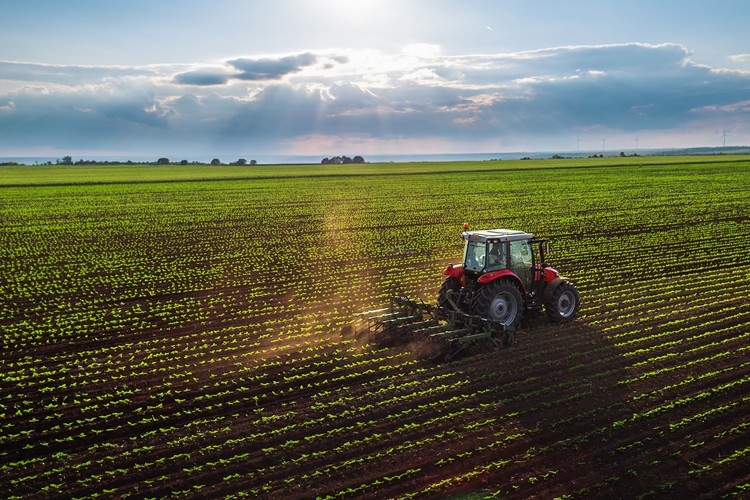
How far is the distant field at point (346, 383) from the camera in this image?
8898 mm

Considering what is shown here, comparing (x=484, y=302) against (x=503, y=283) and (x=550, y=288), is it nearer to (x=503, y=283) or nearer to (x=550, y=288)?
(x=503, y=283)

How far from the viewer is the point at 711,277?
65.8 ft

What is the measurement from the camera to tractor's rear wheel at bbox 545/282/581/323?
1480 centimetres

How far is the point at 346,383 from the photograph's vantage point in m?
12.0

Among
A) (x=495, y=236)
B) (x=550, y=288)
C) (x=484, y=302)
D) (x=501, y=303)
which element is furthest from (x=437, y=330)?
(x=550, y=288)

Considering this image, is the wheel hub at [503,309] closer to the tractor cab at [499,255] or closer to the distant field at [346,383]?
the tractor cab at [499,255]

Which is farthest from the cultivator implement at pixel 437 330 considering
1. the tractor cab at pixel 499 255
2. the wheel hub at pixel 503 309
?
the tractor cab at pixel 499 255

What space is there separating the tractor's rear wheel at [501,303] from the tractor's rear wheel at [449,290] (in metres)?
0.78

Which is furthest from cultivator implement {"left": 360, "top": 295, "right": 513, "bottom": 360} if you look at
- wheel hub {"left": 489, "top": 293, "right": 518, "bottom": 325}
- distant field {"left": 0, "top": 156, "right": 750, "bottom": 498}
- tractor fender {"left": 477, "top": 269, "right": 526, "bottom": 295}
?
tractor fender {"left": 477, "top": 269, "right": 526, "bottom": 295}

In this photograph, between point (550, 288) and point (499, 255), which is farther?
point (550, 288)

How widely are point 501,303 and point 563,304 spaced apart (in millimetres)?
Result: 2202

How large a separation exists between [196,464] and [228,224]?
2833cm

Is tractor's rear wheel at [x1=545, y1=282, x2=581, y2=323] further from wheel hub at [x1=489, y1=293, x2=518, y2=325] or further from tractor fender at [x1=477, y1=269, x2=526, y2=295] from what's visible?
wheel hub at [x1=489, y1=293, x2=518, y2=325]

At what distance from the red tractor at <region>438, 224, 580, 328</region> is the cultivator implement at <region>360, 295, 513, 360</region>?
37 cm
